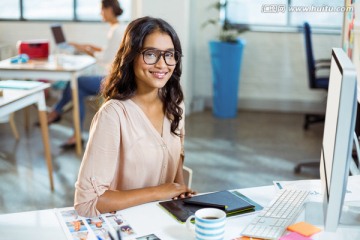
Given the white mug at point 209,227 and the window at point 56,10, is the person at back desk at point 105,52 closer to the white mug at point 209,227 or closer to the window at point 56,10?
the window at point 56,10

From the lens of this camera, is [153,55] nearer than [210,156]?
Yes

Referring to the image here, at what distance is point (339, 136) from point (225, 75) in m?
4.64

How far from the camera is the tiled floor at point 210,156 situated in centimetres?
399

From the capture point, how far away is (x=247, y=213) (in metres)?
Result: 1.86

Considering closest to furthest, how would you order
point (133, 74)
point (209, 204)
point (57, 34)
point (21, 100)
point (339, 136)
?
point (339, 136), point (209, 204), point (133, 74), point (21, 100), point (57, 34)

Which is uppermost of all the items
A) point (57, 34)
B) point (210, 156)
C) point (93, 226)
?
point (57, 34)

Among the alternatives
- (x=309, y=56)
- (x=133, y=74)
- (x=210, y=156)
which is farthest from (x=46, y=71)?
(x=133, y=74)

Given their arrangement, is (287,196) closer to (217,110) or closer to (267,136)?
(267,136)

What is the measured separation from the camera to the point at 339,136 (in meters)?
1.42

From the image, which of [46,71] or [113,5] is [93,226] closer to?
[46,71]

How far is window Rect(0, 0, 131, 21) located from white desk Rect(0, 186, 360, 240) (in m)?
5.20

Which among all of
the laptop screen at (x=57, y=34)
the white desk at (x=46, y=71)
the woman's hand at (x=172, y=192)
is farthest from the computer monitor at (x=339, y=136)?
the laptop screen at (x=57, y=34)

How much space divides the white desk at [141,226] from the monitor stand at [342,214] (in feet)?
0.14

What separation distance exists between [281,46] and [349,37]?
7.99 ft
